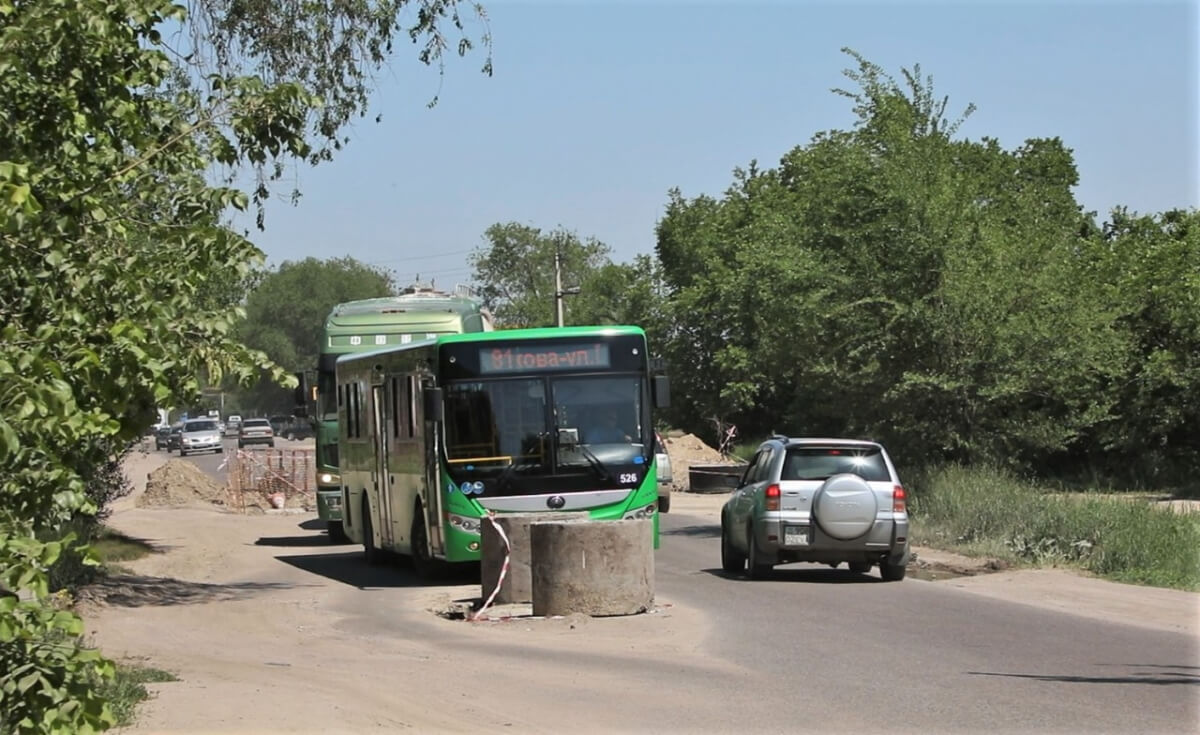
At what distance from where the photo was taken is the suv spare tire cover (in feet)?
65.5

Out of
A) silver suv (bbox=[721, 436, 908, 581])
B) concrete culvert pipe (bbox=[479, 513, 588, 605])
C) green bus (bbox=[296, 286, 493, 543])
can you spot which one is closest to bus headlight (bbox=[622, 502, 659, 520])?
silver suv (bbox=[721, 436, 908, 581])

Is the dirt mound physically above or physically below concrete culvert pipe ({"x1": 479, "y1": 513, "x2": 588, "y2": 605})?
above

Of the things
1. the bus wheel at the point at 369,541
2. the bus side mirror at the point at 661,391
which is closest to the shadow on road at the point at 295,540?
the bus wheel at the point at 369,541

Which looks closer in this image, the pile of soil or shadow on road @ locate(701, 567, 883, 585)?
shadow on road @ locate(701, 567, 883, 585)

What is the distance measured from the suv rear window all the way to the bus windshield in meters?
1.95

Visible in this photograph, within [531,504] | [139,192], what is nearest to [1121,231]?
[531,504]

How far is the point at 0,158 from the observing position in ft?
29.0

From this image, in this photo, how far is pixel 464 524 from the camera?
67.7 feet

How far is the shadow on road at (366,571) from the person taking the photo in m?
22.8

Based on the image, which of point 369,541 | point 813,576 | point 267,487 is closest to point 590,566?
point 813,576

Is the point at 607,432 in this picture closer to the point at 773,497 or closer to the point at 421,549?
the point at 773,497

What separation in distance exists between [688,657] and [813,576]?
26.8 ft

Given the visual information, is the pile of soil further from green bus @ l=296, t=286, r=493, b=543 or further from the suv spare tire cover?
the suv spare tire cover

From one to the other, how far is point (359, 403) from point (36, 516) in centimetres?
1873
